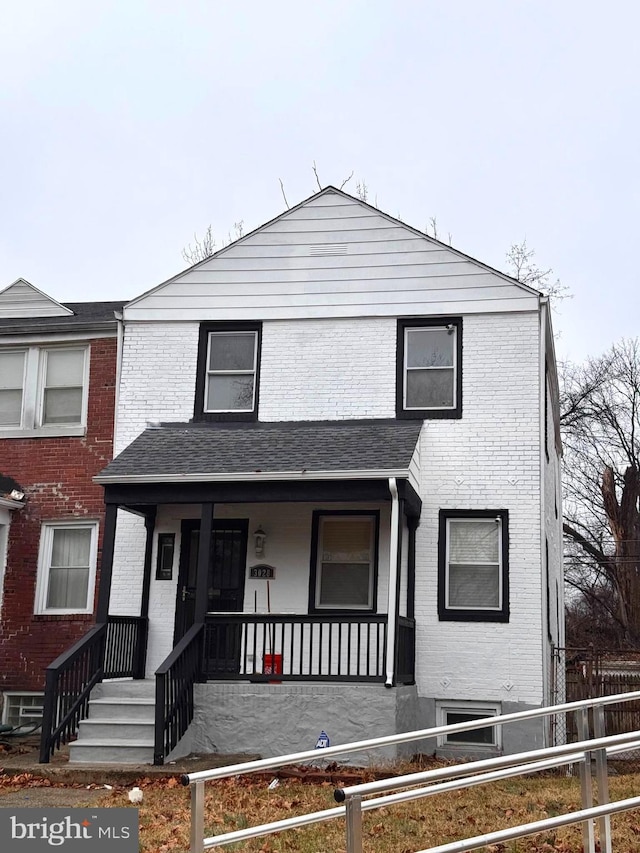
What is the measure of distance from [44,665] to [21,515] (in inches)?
86.3

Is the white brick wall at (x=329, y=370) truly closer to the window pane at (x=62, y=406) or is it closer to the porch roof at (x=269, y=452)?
the porch roof at (x=269, y=452)

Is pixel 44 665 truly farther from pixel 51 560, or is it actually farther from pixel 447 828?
pixel 447 828

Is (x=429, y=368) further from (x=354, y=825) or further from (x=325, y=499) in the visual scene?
(x=354, y=825)

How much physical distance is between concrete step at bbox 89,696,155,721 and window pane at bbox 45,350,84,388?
532 centimetres

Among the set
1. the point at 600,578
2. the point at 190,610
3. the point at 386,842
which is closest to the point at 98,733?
the point at 190,610

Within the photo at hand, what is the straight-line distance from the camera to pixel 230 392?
14.9 metres

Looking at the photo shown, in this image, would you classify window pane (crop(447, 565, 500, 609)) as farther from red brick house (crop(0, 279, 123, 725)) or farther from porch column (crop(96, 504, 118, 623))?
red brick house (crop(0, 279, 123, 725))

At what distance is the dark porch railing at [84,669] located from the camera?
37.3ft

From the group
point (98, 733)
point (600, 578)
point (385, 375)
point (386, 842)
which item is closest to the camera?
point (386, 842)

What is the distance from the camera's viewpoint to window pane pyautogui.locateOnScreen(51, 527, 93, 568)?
14.9 meters

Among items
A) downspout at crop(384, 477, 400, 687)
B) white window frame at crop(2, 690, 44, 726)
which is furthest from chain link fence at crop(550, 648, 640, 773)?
white window frame at crop(2, 690, 44, 726)

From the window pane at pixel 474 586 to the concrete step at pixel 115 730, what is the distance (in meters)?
4.28

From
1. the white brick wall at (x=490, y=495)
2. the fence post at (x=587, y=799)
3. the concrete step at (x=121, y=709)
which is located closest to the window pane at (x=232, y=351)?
the white brick wall at (x=490, y=495)

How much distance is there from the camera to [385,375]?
14461mm
